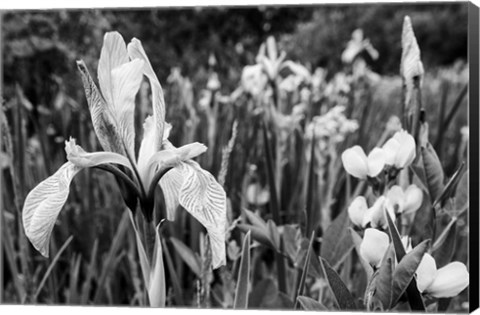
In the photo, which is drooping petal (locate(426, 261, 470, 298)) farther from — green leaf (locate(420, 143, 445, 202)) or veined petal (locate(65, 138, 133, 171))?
veined petal (locate(65, 138, 133, 171))

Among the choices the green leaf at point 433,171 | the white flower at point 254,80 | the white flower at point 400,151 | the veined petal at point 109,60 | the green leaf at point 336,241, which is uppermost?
the veined petal at point 109,60

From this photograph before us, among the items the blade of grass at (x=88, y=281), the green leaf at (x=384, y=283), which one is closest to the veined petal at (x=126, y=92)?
the green leaf at (x=384, y=283)

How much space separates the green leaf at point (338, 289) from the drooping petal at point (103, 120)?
29cm

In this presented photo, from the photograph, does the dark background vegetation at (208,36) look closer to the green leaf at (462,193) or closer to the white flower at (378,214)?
the green leaf at (462,193)

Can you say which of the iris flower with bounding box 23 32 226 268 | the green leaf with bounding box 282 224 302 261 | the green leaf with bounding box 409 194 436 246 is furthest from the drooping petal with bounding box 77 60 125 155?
the green leaf with bounding box 409 194 436 246

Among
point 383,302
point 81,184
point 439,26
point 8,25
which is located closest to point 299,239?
point 383,302

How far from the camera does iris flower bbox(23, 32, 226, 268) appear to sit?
0.81 m

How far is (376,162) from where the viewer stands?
1.01m

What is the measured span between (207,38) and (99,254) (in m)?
2.47

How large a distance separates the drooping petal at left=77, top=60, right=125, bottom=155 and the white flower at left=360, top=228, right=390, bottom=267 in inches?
11.8

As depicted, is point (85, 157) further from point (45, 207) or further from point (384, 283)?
point (384, 283)

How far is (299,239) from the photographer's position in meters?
1.19

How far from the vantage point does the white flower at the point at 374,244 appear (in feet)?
2.96

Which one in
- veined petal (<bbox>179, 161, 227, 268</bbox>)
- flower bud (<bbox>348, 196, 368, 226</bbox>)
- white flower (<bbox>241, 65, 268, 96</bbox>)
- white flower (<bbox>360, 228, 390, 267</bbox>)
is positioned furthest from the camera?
white flower (<bbox>241, 65, 268, 96</bbox>)
